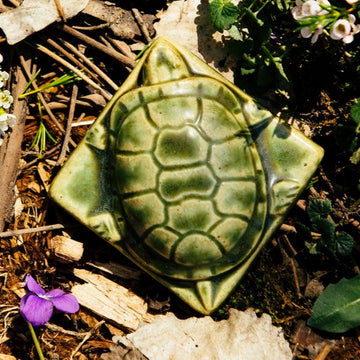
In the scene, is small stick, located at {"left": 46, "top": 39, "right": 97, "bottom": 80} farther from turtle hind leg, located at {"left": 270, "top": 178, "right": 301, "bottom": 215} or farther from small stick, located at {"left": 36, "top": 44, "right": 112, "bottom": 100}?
turtle hind leg, located at {"left": 270, "top": 178, "right": 301, "bottom": 215}

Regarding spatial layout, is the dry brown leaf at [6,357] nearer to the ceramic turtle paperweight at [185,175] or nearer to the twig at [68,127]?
the ceramic turtle paperweight at [185,175]

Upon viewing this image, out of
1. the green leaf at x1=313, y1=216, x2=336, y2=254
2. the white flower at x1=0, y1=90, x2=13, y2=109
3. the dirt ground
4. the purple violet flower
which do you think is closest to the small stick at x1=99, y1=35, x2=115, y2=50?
the dirt ground

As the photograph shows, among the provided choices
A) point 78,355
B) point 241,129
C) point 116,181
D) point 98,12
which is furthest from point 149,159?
point 78,355

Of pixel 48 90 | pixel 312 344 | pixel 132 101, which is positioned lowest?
pixel 312 344

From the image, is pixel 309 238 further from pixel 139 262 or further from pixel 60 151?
→ pixel 60 151

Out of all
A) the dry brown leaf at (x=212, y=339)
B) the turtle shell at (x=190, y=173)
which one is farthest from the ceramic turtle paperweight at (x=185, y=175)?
the dry brown leaf at (x=212, y=339)

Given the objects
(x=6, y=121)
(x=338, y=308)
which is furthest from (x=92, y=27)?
(x=338, y=308)
